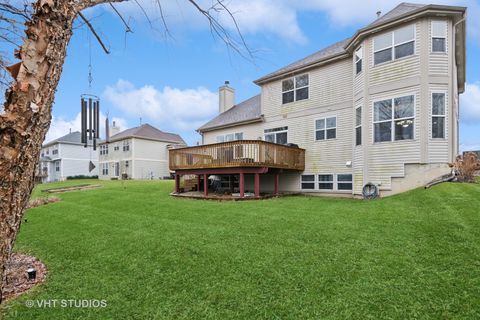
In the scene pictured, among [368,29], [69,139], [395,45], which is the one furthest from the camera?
[69,139]

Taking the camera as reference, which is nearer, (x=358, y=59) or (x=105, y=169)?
(x=358, y=59)

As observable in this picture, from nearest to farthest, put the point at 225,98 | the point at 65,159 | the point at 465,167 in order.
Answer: the point at 465,167 → the point at 225,98 → the point at 65,159

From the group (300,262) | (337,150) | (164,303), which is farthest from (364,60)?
(164,303)

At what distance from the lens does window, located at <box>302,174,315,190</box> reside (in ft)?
46.1

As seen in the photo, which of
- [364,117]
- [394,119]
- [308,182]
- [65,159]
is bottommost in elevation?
[308,182]

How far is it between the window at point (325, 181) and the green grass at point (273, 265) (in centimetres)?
532

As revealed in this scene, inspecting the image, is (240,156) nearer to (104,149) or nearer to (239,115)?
(239,115)

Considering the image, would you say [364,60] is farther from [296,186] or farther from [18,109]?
[18,109]

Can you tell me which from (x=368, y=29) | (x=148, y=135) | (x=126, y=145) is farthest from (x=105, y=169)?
(x=368, y=29)

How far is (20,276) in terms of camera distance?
459 centimetres

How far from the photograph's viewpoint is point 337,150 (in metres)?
13.1

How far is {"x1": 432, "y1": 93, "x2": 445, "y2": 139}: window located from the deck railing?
571 cm

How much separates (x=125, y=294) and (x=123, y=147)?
1217 inches

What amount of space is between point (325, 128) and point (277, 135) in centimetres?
285
